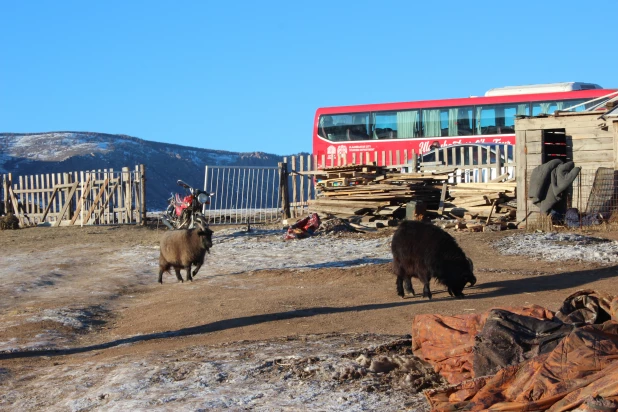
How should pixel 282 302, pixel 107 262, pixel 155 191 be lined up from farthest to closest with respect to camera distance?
pixel 155 191 < pixel 107 262 < pixel 282 302

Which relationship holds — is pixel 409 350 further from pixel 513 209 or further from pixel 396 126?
pixel 396 126

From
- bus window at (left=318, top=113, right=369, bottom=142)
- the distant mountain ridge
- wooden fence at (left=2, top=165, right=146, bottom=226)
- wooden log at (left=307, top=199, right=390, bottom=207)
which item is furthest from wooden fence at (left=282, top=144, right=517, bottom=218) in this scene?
the distant mountain ridge

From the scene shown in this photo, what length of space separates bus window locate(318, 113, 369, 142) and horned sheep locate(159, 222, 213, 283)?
62.8 ft

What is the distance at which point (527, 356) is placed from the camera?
5758 millimetres

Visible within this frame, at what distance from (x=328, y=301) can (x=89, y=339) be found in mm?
3357

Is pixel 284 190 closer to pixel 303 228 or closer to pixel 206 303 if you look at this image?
pixel 303 228

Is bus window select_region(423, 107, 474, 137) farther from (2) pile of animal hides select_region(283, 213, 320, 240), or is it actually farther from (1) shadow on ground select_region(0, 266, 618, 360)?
(1) shadow on ground select_region(0, 266, 618, 360)

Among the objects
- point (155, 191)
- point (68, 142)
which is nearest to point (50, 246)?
point (155, 191)

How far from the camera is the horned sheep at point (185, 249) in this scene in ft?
47.3

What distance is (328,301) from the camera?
38.0 ft

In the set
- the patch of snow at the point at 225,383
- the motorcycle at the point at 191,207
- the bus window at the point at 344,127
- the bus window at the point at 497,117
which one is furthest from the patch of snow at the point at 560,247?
the bus window at the point at 344,127

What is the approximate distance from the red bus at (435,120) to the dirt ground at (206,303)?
1384cm

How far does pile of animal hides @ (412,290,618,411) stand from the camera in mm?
4859

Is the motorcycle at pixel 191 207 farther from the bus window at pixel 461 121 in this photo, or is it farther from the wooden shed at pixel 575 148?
the bus window at pixel 461 121
